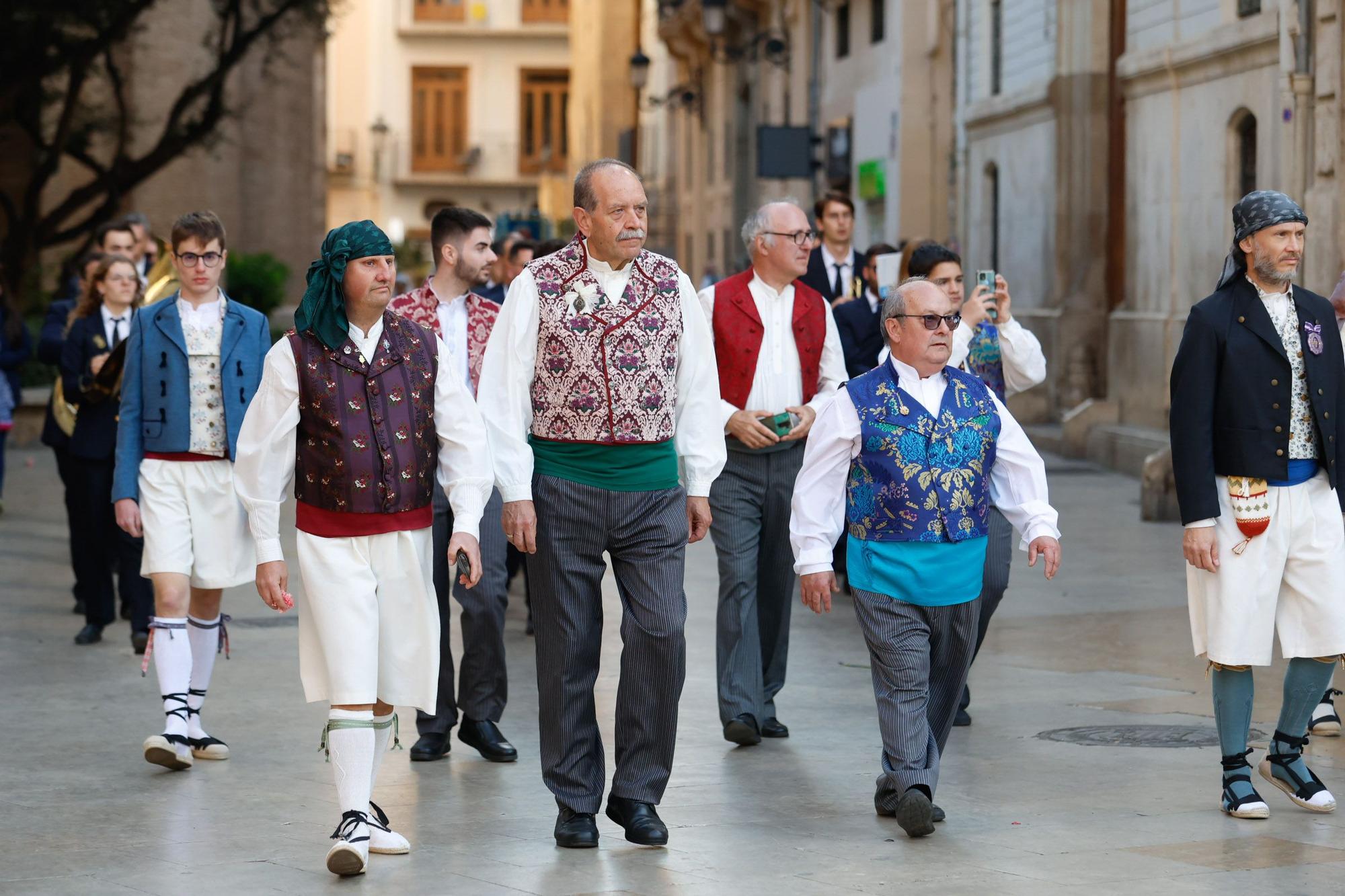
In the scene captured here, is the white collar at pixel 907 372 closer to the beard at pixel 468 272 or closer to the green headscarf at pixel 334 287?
the green headscarf at pixel 334 287

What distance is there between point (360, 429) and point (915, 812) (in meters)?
2.06

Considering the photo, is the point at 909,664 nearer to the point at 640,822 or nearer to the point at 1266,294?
the point at 640,822

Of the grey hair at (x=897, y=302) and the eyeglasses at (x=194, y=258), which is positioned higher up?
the eyeglasses at (x=194, y=258)

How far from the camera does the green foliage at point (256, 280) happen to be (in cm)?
3209

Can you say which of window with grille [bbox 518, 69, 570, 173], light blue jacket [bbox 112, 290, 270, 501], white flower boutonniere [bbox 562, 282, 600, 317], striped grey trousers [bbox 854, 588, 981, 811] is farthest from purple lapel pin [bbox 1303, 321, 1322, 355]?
window with grille [bbox 518, 69, 570, 173]

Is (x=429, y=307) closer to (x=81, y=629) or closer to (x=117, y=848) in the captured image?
(x=117, y=848)

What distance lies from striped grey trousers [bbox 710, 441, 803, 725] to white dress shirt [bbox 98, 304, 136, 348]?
4.01 metres

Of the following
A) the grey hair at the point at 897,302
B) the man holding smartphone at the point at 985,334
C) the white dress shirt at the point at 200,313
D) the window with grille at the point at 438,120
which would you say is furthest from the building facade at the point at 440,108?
the grey hair at the point at 897,302

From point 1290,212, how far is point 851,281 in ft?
17.6

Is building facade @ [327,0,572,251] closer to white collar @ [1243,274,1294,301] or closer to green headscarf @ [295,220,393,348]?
white collar @ [1243,274,1294,301]

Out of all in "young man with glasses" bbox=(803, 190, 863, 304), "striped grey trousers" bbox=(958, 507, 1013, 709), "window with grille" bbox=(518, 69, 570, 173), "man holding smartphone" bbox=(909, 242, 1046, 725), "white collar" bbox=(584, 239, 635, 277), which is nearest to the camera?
"white collar" bbox=(584, 239, 635, 277)

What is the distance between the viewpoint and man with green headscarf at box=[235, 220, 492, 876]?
6105 mm

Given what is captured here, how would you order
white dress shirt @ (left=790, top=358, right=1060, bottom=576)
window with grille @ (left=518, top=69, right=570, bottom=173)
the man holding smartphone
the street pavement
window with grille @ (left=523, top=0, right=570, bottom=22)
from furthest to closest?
window with grille @ (left=523, top=0, right=570, bottom=22)
window with grille @ (left=518, top=69, right=570, bottom=173)
the man holding smartphone
white dress shirt @ (left=790, top=358, right=1060, bottom=576)
the street pavement

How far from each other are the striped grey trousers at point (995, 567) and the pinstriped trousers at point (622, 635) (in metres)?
1.28
